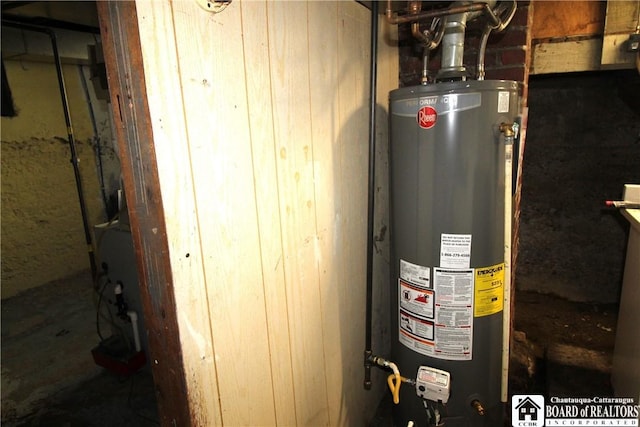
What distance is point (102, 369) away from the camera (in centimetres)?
222

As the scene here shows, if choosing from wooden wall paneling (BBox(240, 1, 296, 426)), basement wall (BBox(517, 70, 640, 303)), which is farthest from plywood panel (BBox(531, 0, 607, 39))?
wooden wall paneling (BBox(240, 1, 296, 426))

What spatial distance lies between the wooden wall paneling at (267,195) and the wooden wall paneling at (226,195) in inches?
0.8

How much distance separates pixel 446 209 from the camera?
45.7 inches

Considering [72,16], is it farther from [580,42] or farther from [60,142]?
[580,42]

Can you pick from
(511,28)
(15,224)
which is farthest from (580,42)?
(15,224)

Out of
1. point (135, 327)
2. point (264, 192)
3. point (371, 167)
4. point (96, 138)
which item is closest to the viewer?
point (264, 192)

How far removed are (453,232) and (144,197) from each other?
2.91 feet

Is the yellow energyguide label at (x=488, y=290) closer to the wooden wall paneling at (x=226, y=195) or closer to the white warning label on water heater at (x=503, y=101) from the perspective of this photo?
the white warning label on water heater at (x=503, y=101)

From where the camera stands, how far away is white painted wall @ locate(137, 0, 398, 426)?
0.72 meters

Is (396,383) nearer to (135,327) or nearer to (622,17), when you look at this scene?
(135,327)

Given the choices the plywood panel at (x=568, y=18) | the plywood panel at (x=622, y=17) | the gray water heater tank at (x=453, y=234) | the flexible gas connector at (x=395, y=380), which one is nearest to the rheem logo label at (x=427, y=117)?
the gray water heater tank at (x=453, y=234)

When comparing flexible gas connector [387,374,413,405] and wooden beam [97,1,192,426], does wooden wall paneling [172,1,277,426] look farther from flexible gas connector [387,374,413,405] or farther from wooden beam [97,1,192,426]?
flexible gas connector [387,374,413,405]

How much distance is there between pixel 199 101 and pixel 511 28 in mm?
1224

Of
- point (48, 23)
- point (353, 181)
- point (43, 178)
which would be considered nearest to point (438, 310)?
point (353, 181)
